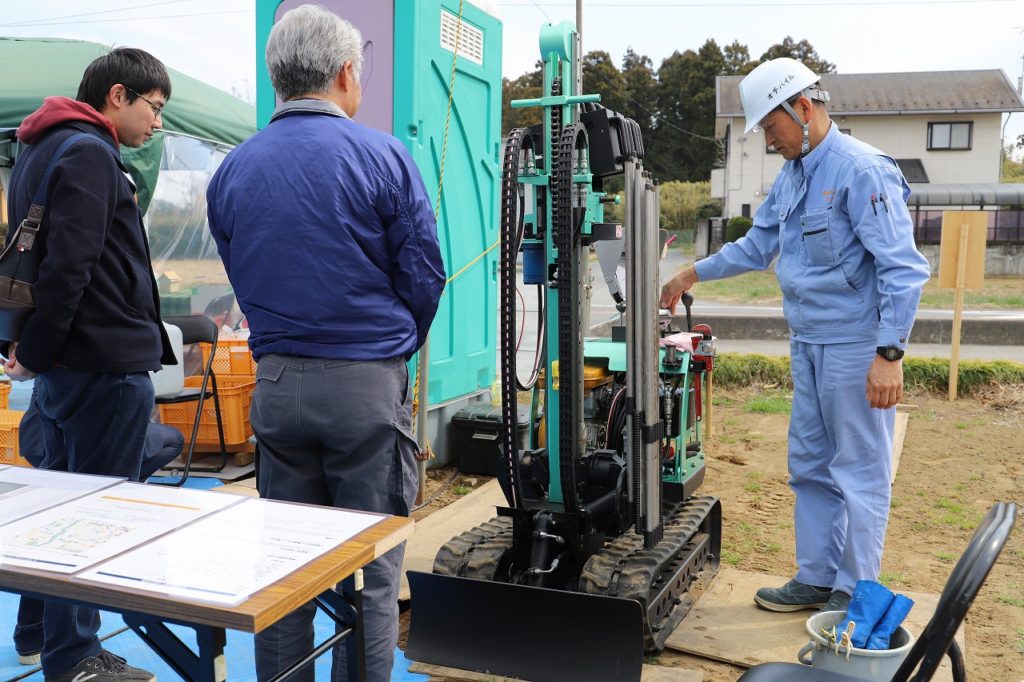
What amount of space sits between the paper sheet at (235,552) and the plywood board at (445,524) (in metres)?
1.91

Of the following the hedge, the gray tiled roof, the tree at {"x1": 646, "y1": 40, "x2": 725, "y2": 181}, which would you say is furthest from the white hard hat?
the tree at {"x1": 646, "y1": 40, "x2": 725, "y2": 181}

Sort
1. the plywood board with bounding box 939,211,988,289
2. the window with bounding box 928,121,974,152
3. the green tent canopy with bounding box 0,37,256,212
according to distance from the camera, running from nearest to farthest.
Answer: the green tent canopy with bounding box 0,37,256,212 < the plywood board with bounding box 939,211,988,289 < the window with bounding box 928,121,974,152

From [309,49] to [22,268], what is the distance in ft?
3.66

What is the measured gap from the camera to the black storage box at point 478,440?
5875 mm

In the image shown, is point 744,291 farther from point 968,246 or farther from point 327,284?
point 327,284

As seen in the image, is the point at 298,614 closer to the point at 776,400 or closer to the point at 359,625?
the point at 359,625

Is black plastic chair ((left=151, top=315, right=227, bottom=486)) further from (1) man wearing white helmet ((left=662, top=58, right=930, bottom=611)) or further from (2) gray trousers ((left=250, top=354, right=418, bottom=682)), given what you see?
(1) man wearing white helmet ((left=662, top=58, right=930, bottom=611))

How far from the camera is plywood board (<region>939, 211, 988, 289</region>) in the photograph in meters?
7.77

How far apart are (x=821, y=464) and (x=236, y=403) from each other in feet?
12.2

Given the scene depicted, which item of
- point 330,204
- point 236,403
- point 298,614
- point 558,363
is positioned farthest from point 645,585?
point 236,403

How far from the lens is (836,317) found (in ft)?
11.2

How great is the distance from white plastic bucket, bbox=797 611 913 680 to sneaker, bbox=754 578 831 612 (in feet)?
2.16

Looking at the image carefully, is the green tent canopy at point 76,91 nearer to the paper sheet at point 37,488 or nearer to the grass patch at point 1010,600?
the paper sheet at point 37,488

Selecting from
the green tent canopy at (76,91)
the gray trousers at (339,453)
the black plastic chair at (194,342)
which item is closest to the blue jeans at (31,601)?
the gray trousers at (339,453)
